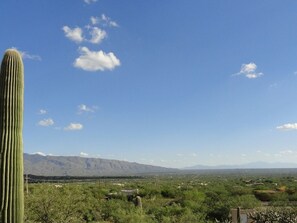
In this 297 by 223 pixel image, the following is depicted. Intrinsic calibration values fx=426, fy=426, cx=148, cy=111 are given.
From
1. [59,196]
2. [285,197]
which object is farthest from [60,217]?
[285,197]

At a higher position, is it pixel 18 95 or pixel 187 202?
pixel 18 95

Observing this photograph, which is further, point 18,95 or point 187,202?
point 187,202

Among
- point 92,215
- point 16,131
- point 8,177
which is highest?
point 16,131

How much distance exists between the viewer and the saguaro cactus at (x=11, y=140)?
29.5 ft

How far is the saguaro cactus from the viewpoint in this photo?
898 centimetres

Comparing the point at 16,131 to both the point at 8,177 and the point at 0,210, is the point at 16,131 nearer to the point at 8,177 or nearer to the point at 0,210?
the point at 8,177

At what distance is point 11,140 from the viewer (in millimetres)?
9273

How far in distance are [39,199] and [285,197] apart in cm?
2843

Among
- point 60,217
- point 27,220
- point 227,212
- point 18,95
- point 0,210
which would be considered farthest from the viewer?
point 227,212

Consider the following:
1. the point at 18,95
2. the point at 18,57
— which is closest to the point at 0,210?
the point at 18,95

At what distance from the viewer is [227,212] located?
2936 cm

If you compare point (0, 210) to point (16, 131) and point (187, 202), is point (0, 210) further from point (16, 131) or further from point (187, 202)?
point (187, 202)

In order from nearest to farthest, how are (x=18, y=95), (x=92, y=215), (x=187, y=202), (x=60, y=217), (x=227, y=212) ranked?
(x=18, y=95)
(x=60, y=217)
(x=227, y=212)
(x=92, y=215)
(x=187, y=202)

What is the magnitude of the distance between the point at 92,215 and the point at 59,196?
995cm
